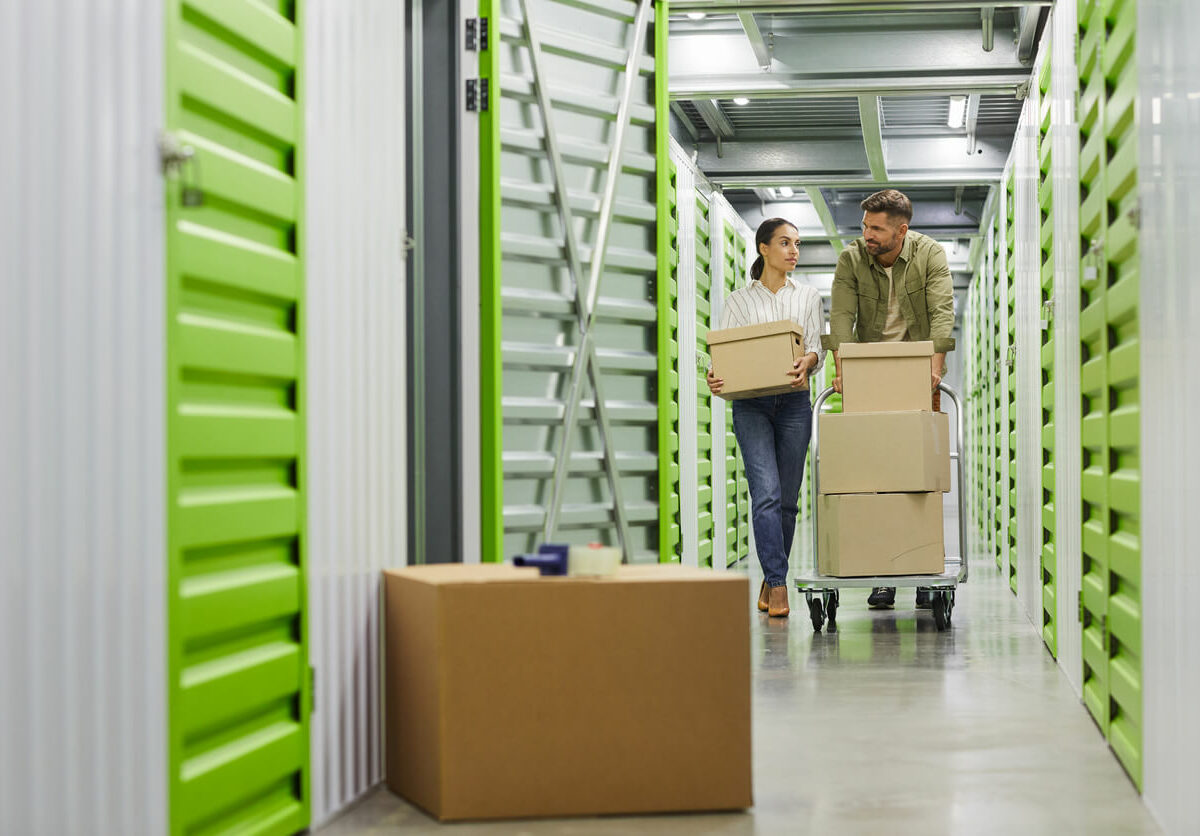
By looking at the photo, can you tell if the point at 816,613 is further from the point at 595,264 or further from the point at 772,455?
Result: the point at 595,264

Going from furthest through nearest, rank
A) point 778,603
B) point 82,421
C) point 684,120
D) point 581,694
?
point 684,120, point 778,603, point 581,694, point 82,421

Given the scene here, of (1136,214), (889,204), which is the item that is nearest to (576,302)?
(1136,214)

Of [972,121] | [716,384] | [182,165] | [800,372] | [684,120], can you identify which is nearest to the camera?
[182,165]

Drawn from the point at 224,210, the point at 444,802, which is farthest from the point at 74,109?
the point at 444,802

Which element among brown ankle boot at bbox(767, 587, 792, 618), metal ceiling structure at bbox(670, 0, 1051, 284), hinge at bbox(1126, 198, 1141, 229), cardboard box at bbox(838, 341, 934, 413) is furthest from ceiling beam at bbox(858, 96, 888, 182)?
hinge at bbox(1126, 198, 1141, 229)

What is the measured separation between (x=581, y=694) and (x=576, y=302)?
4.63 feet

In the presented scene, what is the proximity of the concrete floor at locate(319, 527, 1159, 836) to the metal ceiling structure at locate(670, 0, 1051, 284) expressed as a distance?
2.38 m

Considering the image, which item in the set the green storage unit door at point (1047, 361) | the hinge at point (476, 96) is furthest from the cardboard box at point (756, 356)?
the hinge at point (476, 96)

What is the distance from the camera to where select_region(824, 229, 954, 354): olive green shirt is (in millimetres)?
4965

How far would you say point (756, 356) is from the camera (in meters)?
4.84

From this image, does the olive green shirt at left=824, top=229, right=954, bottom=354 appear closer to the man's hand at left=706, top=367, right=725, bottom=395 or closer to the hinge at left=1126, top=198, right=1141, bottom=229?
the man's hand at left=706, top=367, right=725, bottom=395

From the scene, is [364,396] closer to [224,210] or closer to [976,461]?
[224,210]

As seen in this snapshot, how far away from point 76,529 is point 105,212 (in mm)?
421

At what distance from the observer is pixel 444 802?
225 centimetres
